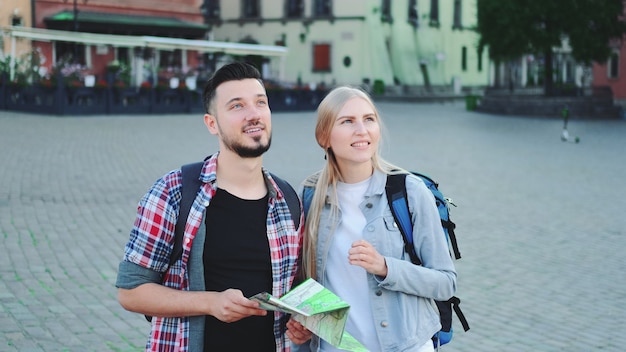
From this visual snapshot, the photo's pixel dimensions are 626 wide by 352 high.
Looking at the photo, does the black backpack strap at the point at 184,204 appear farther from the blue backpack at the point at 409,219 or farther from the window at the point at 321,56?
the window at the point at 321,56

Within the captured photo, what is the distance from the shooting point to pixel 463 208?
12094mm

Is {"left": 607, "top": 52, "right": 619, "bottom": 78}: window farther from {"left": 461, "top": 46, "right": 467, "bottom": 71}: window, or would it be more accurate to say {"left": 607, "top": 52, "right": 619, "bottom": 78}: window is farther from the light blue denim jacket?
the light blue denim jacket

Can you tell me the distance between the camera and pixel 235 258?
280 centimetres

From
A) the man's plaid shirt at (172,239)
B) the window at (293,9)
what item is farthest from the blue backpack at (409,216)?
the window at (293,9)

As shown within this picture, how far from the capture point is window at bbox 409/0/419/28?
55250 mm

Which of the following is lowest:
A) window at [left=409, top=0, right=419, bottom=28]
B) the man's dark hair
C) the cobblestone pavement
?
the cobblestone pavement

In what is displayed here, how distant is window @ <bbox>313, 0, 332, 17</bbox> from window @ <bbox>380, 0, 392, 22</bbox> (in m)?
3.13

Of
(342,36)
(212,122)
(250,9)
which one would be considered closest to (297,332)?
(212,122)

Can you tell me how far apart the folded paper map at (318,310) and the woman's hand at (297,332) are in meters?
0.24

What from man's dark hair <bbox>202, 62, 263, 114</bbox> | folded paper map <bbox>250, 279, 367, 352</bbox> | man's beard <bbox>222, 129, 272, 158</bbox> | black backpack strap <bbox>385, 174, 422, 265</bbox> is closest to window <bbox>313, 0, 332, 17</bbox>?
black backpack strap <bbox>385, 174, 422, 265</bbox>

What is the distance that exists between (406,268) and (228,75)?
2.70 ft

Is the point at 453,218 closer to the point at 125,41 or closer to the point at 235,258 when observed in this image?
the point at 235,258

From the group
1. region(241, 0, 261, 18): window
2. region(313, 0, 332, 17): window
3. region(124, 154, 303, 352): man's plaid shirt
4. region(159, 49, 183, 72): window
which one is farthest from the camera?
region(241, 0, 261, 18): window

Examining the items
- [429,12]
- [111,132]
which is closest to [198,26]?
[429,12]
